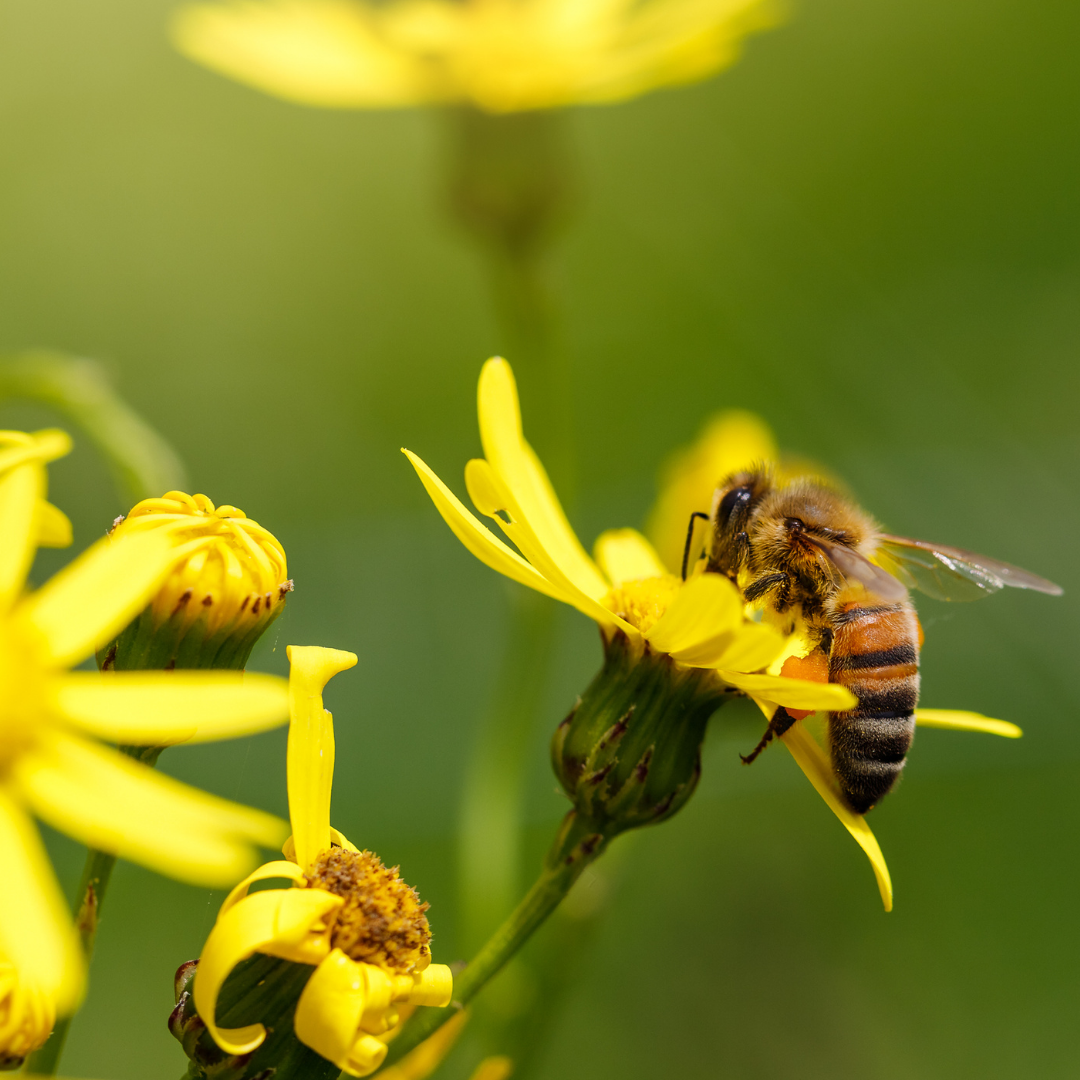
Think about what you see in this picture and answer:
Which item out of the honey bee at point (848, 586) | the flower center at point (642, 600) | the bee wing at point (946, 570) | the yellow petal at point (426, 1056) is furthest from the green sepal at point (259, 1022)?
the bee wing at point (946, 570)

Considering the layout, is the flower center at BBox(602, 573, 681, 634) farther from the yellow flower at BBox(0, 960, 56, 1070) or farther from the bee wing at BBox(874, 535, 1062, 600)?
the yellow flower at BBox(0, 960, 56, 1070)

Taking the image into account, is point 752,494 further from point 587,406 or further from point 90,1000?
point 587,406

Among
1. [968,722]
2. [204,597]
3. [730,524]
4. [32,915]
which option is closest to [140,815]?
[32,915]

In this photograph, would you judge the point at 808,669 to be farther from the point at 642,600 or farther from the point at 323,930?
the point at 323,930

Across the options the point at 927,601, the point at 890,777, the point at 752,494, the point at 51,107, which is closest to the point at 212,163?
the point at 51,107

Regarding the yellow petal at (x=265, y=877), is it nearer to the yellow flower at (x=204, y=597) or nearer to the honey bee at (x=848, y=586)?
the yellow flower at (x=204, y=597)

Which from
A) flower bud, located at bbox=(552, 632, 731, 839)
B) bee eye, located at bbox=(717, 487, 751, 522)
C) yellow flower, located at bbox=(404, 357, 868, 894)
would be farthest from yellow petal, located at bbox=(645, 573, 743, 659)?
bee eye, located at bbox=(717, 487, 751, 522)
